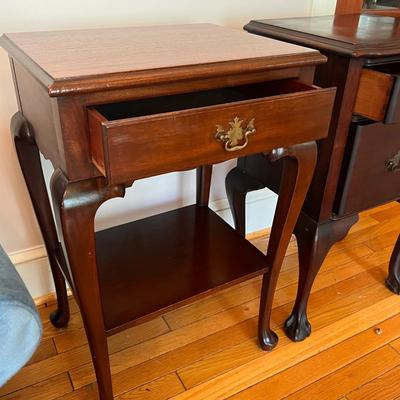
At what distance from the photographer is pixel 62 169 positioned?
2.11 feet

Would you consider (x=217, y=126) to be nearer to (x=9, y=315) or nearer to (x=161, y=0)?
(x=9, y=315)

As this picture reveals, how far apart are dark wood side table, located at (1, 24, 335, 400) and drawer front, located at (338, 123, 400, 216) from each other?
0.38 feet

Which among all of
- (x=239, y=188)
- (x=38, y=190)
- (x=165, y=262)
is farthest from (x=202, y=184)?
(x=38, y=190)

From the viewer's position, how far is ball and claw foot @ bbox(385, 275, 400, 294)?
1.30m

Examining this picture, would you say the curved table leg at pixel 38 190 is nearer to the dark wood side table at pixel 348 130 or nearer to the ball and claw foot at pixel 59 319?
the ball and claw foot at pixel 59 319

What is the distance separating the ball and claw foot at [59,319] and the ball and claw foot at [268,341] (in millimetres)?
507

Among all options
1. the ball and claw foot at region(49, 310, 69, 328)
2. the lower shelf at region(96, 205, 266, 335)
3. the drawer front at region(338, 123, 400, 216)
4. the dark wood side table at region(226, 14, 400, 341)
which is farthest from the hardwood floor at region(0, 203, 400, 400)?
the drawer front at region(338, 123, 400, 216)

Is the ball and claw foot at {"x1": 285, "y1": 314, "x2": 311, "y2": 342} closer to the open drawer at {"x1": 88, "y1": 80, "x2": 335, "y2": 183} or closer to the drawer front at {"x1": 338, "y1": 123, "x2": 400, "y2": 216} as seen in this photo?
→ the drawer front at {"x1": 338, "y1": 123, "x2": 400, "y2": 216}

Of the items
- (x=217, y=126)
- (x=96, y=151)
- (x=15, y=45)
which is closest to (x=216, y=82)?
(x=217, y=126)

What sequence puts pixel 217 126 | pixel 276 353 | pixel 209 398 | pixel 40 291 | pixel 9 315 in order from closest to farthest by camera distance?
pixel 9 315
pixel 217 126
pixel 209 398
pixel 276 353
pixel 40 291

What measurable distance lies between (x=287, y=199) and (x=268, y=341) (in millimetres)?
429

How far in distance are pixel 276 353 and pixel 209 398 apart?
8.6 inches

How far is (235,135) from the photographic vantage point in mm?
657

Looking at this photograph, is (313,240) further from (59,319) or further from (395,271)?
(59,319)
